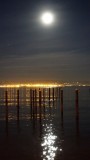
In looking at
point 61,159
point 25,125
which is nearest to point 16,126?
point 25,125

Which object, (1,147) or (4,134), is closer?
(1,147)

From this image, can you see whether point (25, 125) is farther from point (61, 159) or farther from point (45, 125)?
point (61, 159)

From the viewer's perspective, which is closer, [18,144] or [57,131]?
[18,144]

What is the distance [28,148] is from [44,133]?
656 centimetres

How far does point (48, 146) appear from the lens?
24.9 m

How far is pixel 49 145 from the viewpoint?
25.2m

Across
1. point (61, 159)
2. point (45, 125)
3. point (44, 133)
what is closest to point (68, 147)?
point (61, 159)

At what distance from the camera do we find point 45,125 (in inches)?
1446

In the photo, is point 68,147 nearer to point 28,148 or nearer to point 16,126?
→ point 28,148

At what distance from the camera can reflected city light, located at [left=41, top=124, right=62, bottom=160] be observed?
71.7ft

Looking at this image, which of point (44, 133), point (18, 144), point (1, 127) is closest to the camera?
point (18, 144)

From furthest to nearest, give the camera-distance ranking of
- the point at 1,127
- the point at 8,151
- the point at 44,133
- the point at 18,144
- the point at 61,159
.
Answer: the point at 1,127, the point at 44,133, the point at 18,144, the point at 8,151, the point at 61,159

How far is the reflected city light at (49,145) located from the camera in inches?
860

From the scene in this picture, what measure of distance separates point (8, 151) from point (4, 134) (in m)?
7.80
